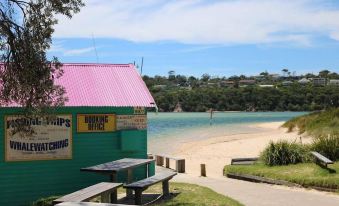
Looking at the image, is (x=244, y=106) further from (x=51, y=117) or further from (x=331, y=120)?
(x=51, y=117)

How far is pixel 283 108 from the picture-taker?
132875 millimetres

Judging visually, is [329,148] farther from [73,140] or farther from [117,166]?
[73,140]

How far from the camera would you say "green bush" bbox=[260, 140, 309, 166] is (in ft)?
53.8

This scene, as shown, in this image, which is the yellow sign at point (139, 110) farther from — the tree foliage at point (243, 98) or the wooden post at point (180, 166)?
the tree foliage at point (243, 98)

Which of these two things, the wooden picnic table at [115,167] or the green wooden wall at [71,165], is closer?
the wooden picnic table at [115,167]

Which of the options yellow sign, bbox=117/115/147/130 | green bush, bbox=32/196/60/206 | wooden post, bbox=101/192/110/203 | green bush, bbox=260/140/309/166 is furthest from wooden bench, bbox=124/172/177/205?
green bush, bbox=260/140/309/166

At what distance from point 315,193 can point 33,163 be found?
6.74 m

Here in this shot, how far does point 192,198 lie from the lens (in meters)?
11.6

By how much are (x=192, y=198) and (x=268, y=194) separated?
6.72 ft

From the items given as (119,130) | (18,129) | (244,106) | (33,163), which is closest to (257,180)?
(119,130)

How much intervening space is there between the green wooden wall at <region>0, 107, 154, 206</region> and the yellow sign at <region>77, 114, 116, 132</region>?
0.10 meters

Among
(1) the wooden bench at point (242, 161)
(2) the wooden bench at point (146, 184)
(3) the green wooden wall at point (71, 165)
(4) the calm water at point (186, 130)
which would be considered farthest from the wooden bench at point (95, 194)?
(4) the calm water at point (186, 130)

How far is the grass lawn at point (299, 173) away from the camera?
13250mm

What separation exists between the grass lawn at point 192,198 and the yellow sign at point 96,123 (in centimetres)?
162
